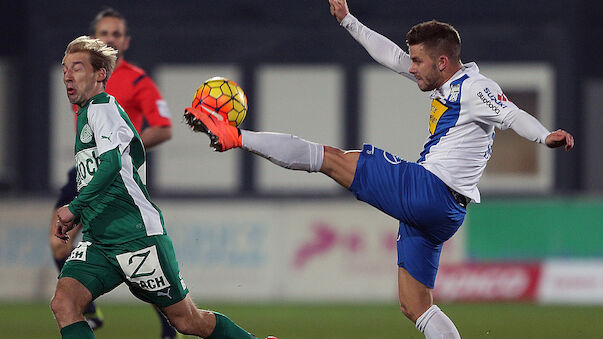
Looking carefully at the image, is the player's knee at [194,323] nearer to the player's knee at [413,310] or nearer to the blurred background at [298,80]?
the player's knee at [413,310]

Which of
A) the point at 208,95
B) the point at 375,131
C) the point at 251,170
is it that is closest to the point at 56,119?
the point at 251,170

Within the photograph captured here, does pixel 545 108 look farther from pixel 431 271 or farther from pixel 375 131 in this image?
pixel 431 271

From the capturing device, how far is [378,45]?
253 inches

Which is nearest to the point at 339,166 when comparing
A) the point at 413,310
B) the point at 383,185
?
the point at 383,185

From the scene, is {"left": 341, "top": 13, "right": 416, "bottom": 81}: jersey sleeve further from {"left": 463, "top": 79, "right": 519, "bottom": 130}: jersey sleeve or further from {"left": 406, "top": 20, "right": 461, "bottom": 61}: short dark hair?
{"left": 463, "top": 79, "right": 519, "bottom": 130}: jersey sleeve

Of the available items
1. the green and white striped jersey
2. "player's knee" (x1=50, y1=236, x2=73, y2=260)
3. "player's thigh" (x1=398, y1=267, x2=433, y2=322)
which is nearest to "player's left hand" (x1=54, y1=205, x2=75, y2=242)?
the green and white striped jersey

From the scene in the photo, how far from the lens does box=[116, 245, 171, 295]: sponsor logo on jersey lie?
5.36 m

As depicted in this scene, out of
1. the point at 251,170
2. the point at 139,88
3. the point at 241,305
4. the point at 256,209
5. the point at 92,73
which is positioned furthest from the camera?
the point at 251,170

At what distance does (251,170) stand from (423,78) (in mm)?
12791

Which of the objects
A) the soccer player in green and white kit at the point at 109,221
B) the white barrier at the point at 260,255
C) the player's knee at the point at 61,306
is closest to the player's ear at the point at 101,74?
the soccer player in green and white kit at the point at 109,221

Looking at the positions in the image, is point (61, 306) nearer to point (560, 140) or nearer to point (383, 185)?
point (383, 185)

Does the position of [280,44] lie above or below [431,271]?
above

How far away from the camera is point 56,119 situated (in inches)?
738

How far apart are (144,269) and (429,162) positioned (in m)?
1.67
